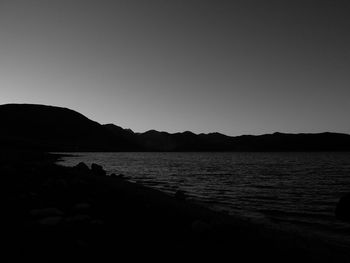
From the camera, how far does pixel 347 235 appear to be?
13234 millimetres

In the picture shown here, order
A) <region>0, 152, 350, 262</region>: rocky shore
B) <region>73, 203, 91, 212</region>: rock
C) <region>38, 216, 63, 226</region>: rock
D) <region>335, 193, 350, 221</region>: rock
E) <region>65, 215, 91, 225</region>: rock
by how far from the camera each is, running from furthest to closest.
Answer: <region>335, 193, 350, 221</region>: rock
<region>73, 203, 91, 212</region>: rock
<region>65, 215, 91, 225</region>: rock
<region>38, 216, 63, 226</region>: rock
<region>0, 152, 350, 262</region>: rocky shore

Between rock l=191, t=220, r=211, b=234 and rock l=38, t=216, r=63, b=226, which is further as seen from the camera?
rock l=191, t=220, r=211, b=234

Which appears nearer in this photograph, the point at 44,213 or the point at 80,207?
the point at 44,213

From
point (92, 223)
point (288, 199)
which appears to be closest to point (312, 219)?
point (288, 199)

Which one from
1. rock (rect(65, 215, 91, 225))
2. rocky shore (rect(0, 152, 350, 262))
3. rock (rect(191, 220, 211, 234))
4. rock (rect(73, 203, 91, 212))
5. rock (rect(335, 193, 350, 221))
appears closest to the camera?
rocky shore (rect(0, 152, 350, 262))

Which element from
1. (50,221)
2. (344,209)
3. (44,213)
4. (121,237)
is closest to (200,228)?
(121,237)

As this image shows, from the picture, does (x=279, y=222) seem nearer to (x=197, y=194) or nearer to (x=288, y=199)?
(x=288, y=199)

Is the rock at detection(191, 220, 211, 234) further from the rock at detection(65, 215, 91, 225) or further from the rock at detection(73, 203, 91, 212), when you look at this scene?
the rock at detection(73, 203, 91, 212)

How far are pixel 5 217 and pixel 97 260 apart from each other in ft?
12.5

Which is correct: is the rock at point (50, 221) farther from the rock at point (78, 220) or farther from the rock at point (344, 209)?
the rock at point (344, 209)

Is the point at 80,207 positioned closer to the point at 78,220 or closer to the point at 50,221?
the point at 78,220

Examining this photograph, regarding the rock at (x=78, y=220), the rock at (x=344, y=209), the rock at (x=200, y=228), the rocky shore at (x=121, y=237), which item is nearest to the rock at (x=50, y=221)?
the rocky shore at (x=121, y=237)

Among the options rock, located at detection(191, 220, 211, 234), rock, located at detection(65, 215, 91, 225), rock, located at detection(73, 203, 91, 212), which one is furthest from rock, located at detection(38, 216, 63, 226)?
rock, located at detection(191, 220, 211, 234)

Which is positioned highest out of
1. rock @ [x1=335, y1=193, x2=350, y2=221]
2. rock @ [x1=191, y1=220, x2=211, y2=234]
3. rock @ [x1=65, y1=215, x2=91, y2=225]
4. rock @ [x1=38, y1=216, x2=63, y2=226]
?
rock @ [x1=38, y1=216, x2=63, y2=226]
